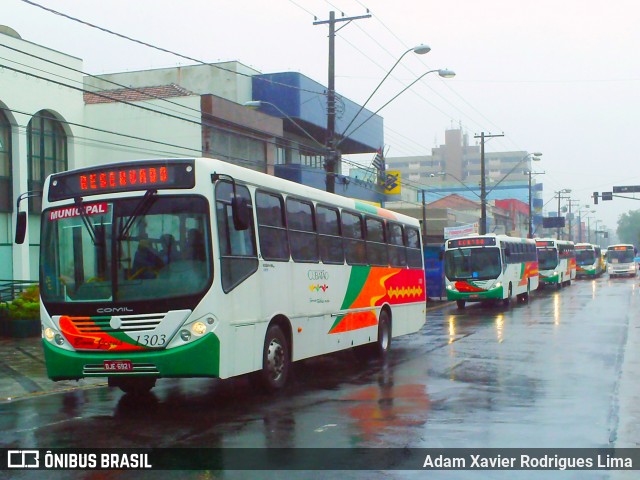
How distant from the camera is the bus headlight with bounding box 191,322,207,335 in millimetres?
10078

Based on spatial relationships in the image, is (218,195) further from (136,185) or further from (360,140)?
(360,140)

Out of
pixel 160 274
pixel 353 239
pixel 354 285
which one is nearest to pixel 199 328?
pixel 160 274

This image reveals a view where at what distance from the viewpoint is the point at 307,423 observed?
9641 millimetres

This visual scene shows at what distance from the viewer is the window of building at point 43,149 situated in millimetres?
32156

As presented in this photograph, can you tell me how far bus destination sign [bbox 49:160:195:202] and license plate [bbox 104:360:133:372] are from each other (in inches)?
84.0

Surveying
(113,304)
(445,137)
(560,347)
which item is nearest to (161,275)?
(113,304)

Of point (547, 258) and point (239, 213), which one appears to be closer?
point (239, 213)

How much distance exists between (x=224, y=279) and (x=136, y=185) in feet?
5.32

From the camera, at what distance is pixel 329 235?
1456cm

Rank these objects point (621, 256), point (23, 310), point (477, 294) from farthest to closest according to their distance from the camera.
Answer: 1. point (621, 256)
2. point (477, 294)
3. point (23, 310)

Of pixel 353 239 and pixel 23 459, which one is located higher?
pixel 353 239

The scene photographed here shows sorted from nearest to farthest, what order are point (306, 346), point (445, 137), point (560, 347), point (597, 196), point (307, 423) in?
1. point (307, 423)
2. point (306, 346)
3. point (560, 347)
4. point (597, 196)
5. point (445, 137)

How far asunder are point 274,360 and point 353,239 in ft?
14.3

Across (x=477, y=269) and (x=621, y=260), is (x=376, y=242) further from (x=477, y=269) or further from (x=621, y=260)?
(x=621, y=260)
